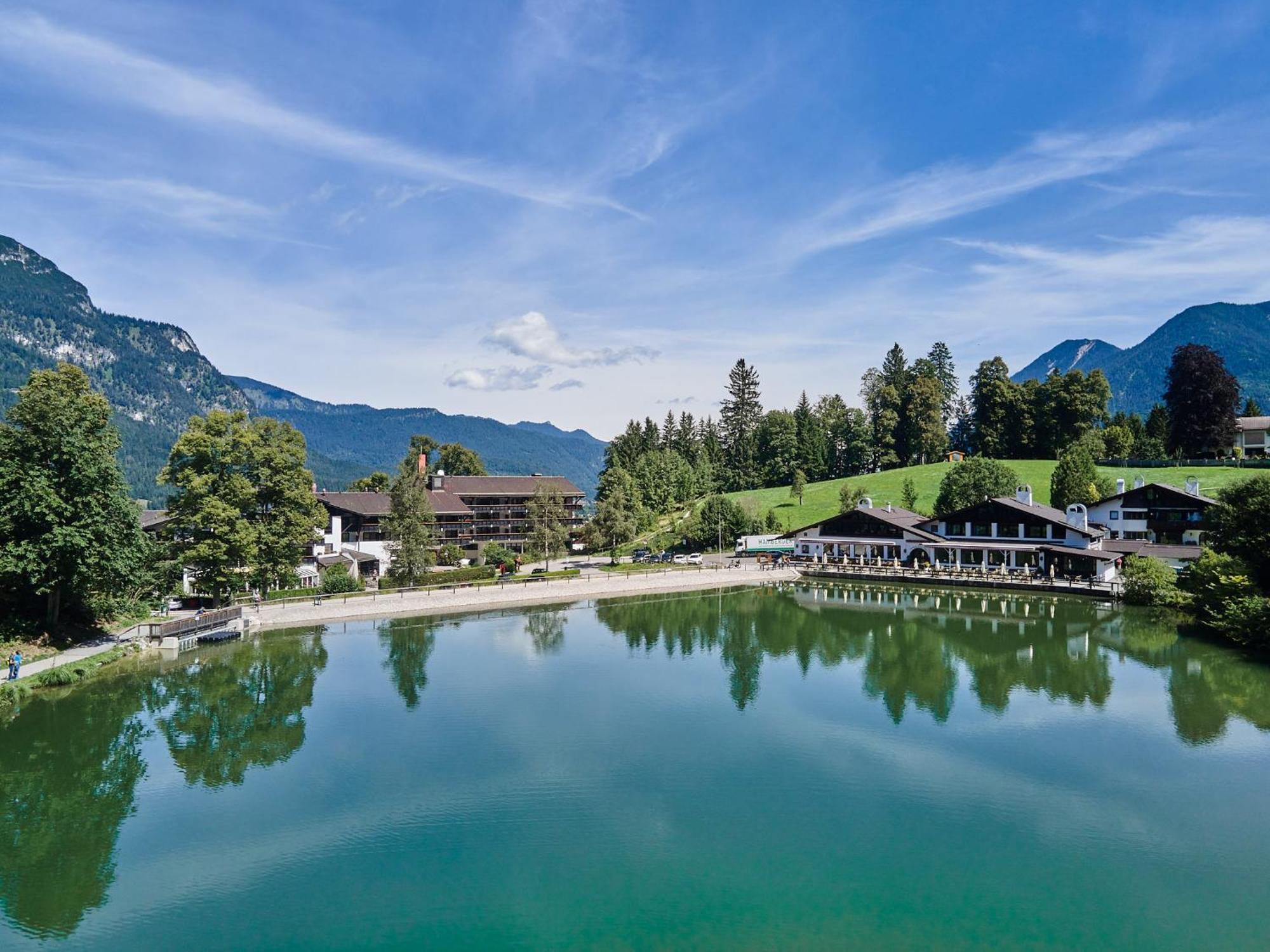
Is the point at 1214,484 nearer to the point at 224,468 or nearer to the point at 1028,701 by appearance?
the point at 1028,701

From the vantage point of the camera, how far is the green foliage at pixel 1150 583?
37406 millimetres

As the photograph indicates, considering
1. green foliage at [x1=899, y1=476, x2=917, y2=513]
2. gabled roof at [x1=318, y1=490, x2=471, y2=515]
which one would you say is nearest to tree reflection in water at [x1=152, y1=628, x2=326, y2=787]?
gabled roof at [x1=318, y1=490, x2=471, y2=515]

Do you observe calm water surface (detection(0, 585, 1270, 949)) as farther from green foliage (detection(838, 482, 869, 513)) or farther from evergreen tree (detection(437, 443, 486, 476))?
evergreen tree (detection(437, 443, 486, 476))

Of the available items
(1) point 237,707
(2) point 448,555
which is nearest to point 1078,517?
(2) point 448,555

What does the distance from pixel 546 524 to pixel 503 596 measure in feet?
45.2

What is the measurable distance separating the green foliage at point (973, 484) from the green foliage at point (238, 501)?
4481 cm

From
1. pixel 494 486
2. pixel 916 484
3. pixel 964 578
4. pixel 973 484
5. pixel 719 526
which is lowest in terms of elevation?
pixel 964 578

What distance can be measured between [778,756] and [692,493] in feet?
215

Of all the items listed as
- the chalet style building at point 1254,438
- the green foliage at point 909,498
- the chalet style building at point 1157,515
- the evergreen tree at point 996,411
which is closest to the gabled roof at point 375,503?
the green foliage at point 909,498

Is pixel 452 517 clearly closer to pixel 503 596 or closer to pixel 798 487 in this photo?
pixel 503 596

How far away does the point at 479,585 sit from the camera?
46438 millimetres

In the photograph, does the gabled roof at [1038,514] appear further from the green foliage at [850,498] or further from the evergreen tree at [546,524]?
the evergreen tree at [546,524]

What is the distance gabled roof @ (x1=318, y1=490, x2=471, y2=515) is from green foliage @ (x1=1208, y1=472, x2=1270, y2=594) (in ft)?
152

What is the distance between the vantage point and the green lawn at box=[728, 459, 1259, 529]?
61562mm
